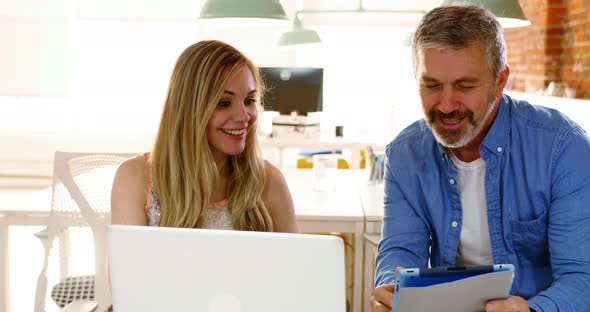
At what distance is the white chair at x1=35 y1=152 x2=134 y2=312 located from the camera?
103 inches

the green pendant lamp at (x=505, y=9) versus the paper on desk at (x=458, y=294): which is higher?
the green pendant lamp at (x=505, y=9)

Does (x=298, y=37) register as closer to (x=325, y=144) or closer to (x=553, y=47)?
(x=325, y=144)

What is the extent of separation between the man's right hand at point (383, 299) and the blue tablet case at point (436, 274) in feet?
0.69

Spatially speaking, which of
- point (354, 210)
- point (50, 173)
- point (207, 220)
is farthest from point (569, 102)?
point (50, 173)

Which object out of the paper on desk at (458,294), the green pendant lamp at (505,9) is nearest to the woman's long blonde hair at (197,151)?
the paper on desk at (458,294)

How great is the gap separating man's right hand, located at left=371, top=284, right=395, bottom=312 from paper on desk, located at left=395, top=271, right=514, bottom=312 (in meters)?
0.17

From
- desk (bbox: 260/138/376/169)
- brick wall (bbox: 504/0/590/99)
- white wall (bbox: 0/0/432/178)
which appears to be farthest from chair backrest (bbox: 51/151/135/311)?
white wall (bbox: 0/0/432/178)

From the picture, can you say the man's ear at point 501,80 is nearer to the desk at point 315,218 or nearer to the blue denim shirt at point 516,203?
the blue denim shirt at point 516,203

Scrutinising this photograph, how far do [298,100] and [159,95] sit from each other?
189cm

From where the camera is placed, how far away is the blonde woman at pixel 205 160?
200 cm

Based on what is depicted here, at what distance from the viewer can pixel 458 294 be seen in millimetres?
1396

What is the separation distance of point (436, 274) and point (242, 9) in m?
2.18

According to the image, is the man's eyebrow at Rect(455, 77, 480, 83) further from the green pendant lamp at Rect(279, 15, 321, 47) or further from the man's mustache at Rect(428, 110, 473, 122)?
the green pendant lamp at Rect(279, 15, 321, 47)

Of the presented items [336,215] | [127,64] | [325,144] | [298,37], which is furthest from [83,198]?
[127,64]
